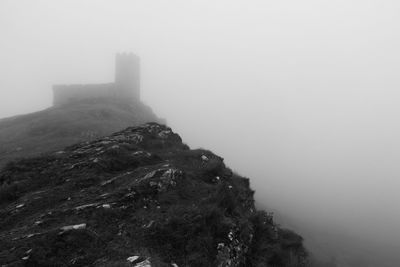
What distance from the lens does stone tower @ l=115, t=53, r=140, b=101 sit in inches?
3383

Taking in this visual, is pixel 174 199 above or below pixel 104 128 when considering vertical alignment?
above

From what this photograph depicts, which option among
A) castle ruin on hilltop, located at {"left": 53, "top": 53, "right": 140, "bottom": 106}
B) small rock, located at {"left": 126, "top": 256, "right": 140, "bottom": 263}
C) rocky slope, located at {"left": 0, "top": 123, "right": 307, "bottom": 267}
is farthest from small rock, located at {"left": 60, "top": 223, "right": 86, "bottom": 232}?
castle ruin on hilltop, located at {"left": 53, "top": 53, "right": 140, "bottom": 106}

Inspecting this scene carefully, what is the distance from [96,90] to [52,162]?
229 feet

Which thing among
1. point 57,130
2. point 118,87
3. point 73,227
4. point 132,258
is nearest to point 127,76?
point 118,87

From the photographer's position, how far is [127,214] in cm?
1372

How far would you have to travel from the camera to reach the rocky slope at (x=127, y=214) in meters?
11.7

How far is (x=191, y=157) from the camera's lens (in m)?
20.9

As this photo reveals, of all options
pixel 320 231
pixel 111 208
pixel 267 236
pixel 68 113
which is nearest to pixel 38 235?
pixel 111 208

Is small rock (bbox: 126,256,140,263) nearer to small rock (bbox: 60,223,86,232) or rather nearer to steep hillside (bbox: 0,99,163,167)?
small rock (bbox: 60,223,86,232)

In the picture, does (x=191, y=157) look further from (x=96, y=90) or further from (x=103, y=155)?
(x=96, y=90)

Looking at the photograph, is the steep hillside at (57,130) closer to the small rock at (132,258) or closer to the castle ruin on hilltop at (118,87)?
the small rock at (132,258)

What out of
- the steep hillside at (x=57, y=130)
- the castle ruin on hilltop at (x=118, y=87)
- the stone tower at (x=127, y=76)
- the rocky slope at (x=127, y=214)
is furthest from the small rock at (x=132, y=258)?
the stone tower at (x=127, y=76)

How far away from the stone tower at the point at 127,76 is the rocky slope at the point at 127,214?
6681 centimetres

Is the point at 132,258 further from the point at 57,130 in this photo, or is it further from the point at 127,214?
the point at 57,130
